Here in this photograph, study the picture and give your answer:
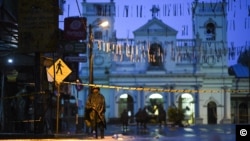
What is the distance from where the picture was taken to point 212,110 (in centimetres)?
6900

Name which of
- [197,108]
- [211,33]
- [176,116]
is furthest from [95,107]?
[211,33]

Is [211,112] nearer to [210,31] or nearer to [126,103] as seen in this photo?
[210,31]

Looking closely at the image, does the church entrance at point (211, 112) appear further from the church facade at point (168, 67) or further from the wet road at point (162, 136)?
the wet road at point (162, 136)

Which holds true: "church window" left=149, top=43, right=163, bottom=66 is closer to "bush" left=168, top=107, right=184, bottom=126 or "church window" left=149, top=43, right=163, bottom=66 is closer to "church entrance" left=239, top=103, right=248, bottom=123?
"church entrance" left=239, top=103, right=248, bottom=123

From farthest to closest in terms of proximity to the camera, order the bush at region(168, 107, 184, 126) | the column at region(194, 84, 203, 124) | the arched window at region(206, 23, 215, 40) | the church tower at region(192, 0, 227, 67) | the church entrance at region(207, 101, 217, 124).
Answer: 1. the arched window at region(206, 23, 215, 40)
2. the church tower at region(192, 0, 227, 67)
3. the church entrance at region(207, 101, 217, 124)
4. the column at region(194, 84, 203, 124)
5. the bush at region(168, 107, 184, 126)

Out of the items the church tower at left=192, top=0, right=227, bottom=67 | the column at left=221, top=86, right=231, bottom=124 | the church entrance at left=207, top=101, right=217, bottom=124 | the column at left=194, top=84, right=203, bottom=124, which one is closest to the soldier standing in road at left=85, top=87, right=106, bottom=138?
the column at left=194, top=84, right=203, bottom=124

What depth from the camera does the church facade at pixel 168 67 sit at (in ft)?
222

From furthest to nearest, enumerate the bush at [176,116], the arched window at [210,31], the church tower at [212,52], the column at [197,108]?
the arched window at [210,31] → the church tower at [212,52] → the column at [197,108] → the bush at [176,116]

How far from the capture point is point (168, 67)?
228ft

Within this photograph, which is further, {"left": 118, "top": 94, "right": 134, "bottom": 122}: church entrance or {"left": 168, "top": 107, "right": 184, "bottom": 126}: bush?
{"left": 118, "top": 94, "right": 134, "bottom": 122}: church entrance

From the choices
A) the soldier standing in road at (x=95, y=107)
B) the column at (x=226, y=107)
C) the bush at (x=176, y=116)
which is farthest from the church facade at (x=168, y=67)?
the soldier standing in road at (x=95, y=107)

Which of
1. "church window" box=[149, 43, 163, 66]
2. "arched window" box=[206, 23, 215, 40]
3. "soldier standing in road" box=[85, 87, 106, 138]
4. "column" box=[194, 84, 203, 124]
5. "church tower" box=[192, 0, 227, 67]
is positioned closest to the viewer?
"soldier standing in road" box=[85, 87, 106, 138]

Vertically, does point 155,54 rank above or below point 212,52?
below

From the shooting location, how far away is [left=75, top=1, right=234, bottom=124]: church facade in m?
67.8
